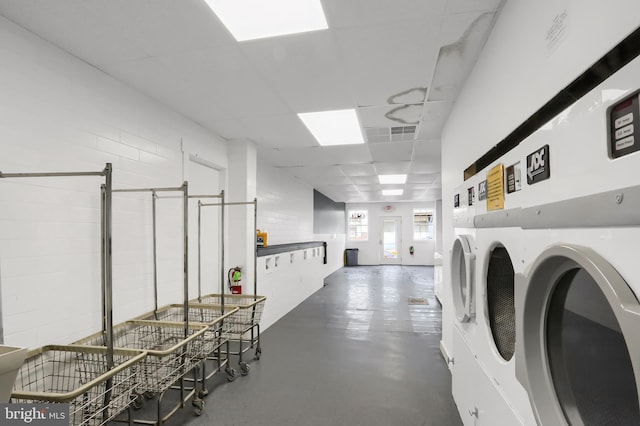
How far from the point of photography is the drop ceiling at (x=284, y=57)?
1741 millimetres

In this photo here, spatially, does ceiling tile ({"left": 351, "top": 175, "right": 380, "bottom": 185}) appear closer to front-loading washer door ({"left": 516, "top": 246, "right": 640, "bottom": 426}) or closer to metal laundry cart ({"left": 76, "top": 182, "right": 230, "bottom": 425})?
metal laundry cart ({"left": 76, "top": 182, "right": 230, "bottom": 425})

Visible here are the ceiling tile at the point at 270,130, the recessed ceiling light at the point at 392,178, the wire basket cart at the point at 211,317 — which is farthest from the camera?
the recessed ceiling light at the point at 392,178

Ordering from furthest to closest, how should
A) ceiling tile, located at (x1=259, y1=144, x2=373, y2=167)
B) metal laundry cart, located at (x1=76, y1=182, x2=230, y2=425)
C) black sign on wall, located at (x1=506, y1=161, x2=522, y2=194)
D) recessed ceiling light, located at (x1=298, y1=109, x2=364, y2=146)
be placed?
ceiling tile, located at (x1=259, y1=144, x2=373, y2=167)
recessed ceiling light, located at (x1=298, y1=109, x2=364, y2=146)
metal laundry cart, located at (x1=76, y1=182, x2=230, y2=425)
black sign on wall, located at (x1=506, y1=161, x2=522, y2=194)

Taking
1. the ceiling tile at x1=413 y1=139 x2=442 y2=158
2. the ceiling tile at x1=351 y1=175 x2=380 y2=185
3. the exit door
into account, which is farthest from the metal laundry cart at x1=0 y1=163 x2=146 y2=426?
the exit door

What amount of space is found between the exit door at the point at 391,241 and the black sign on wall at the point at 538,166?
11485 mm

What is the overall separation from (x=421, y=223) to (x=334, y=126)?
376 inches

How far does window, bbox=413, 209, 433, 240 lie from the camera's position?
12.3m

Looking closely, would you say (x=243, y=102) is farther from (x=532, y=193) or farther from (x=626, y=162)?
(x=626, y=162)

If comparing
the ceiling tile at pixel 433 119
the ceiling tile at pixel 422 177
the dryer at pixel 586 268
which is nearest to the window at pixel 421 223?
the ceiling tile at pixel 422 177

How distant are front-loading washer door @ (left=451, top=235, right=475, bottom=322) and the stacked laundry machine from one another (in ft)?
0.62

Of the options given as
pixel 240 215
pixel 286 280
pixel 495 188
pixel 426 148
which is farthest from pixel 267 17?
pixel 286 280

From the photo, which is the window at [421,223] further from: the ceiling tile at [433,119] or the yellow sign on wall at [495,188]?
the yellow sign on wall at [495,188]

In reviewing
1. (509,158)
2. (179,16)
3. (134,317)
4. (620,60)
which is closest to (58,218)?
(134,317)

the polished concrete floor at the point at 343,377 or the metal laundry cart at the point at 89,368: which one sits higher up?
the metal laundry cart at the point at 89,368
